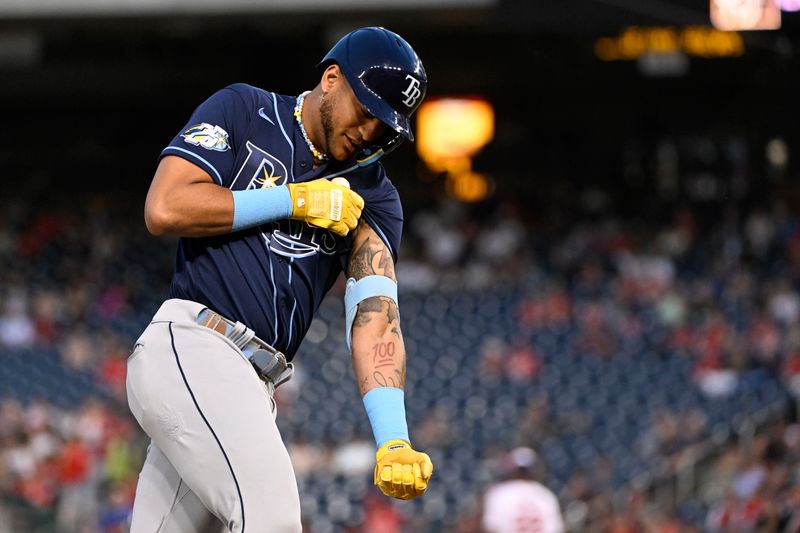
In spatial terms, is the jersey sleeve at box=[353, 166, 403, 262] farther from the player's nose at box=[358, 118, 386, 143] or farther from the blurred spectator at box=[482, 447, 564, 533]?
the blurred spectator at box=[482, 447, 564, 533]

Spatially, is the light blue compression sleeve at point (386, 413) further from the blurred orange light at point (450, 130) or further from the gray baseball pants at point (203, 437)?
the blurred orange light at point (450, 130)

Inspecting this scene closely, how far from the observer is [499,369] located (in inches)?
563

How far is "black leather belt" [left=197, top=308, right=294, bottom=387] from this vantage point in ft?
10.4

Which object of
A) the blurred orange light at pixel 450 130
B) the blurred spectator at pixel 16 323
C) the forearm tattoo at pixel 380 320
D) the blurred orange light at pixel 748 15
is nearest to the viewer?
the forearm tattoo at pixel 380 320

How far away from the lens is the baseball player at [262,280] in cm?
300

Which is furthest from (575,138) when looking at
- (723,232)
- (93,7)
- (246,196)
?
(246,196)

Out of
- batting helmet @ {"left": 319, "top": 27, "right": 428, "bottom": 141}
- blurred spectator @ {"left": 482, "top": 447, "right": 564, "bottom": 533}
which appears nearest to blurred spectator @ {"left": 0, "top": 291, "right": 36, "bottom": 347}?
blurred spectator @ {"left": 482, "top": 447, "right": 564, "bottom": 533}

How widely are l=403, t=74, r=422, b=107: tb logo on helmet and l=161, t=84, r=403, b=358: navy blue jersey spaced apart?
0.28 metres

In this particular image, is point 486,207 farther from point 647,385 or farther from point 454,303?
point 647,385

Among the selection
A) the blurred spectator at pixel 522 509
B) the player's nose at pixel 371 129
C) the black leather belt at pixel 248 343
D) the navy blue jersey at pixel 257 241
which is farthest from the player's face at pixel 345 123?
the blurred spectator at pixel 522 509

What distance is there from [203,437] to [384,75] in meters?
1.01

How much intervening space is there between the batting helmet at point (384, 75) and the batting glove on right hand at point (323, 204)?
0.22 meters

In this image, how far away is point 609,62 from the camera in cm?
1852

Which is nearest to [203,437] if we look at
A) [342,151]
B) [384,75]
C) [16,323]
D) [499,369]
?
[342,151]
